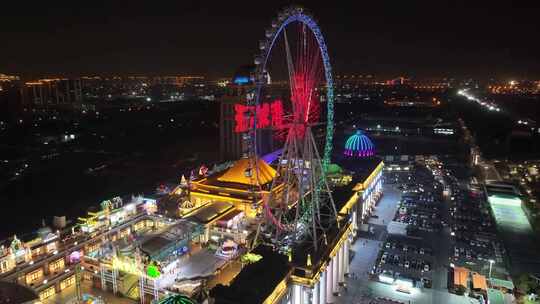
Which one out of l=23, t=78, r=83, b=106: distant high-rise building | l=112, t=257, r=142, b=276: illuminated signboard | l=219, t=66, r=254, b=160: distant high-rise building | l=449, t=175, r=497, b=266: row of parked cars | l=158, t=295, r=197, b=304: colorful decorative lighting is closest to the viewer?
l=158, t=295, r=197, b=304: colorful decorative lighting

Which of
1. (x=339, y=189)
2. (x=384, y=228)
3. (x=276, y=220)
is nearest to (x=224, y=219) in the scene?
(x=276, y=220)

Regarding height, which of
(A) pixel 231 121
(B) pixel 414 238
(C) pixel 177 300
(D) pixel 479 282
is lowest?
(B) pixel 414 238

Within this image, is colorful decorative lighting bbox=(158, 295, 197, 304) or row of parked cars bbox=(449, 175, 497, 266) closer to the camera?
colorful decorative lighting bbox=(158, 295, 197, 304)

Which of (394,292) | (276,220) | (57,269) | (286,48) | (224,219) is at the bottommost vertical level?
(394,292)

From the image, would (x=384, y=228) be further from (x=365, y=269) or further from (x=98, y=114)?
(x=98, y=114)

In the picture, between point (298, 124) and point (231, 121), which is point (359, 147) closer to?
point (231, 121)

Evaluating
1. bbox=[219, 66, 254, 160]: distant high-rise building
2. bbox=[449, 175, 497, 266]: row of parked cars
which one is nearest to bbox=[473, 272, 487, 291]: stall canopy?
bbox=[449, 175, 497, 266]: row of parked cars

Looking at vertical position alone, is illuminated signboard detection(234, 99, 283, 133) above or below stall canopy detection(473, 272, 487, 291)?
above

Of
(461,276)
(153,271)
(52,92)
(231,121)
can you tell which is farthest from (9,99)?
(461,276)

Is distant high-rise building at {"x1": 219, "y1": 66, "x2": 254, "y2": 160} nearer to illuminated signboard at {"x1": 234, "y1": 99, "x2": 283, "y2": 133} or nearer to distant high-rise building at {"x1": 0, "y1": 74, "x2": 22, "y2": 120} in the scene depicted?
illuminated signboard at {"x1": 234, "y1": 99, "x2": 283, "y2": 133}

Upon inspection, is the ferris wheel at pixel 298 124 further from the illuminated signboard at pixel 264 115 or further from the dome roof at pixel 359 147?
the dome roof at pixel 359 147

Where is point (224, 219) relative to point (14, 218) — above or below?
above
